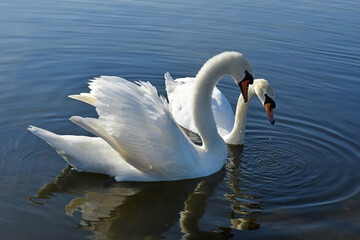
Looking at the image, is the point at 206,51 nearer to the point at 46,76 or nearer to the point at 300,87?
the point at 300,87

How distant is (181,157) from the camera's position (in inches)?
274

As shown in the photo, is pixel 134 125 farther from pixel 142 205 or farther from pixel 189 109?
pixel 189 109

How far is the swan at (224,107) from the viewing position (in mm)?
8536

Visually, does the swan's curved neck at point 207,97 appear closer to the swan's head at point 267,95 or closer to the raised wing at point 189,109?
the swan's head at point 267,95

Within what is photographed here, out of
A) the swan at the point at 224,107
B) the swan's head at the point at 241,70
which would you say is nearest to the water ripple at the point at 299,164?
the swan at the point at 224,107

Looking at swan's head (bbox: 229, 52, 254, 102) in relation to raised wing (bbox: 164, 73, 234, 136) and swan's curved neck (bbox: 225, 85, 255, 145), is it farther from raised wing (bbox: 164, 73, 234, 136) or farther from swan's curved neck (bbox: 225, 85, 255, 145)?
raised wing (bbox: 164, 73, 234, 136)

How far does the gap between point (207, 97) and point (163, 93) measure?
365 centimetres

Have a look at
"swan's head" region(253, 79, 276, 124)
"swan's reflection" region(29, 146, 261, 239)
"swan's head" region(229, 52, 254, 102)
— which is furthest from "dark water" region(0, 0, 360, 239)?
"swan's head" region(229, 52, 254, 102)

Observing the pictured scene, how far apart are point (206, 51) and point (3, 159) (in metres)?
7.41

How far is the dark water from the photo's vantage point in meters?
6.21

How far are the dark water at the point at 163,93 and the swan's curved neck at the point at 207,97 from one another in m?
0.56

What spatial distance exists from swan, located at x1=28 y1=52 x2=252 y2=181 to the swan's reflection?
0.53ft

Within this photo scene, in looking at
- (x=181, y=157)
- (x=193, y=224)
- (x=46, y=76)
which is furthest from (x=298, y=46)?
(x=193, y=224)

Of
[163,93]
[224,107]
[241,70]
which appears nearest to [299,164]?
[241,70]
